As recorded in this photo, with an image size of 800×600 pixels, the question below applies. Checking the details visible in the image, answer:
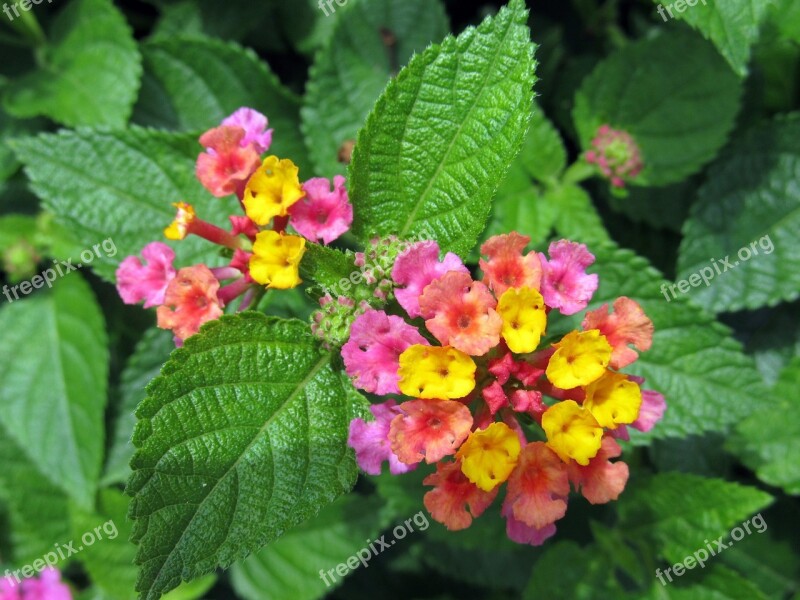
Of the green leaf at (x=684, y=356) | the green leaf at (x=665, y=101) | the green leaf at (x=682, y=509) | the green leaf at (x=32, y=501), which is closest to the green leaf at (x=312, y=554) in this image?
the green leaf at (x=32, y=501)

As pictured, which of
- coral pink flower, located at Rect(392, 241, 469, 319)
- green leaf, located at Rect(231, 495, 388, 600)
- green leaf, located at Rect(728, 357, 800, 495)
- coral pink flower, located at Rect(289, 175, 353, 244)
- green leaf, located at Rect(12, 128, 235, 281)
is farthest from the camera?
green leaf, located at Rect(231, 495, 388, 600)

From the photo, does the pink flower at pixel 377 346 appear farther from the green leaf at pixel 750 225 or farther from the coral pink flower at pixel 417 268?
the green leaf at pixel 750 225

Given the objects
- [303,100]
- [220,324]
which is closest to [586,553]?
[220,324]

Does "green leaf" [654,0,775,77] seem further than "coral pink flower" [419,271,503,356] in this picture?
Yes

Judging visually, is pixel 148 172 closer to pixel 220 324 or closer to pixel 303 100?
pixel 303 100

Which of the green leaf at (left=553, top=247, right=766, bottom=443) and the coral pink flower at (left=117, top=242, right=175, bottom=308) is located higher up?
the coral pink flower at (left=117, top=242, right=175, bottom=308)

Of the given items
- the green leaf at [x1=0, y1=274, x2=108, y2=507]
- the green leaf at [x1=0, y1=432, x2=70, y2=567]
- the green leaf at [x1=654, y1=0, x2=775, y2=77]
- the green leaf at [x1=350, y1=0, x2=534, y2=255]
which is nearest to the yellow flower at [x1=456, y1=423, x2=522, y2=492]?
the green leaf at [x1=350, y1=0, x2=534, y2=255]

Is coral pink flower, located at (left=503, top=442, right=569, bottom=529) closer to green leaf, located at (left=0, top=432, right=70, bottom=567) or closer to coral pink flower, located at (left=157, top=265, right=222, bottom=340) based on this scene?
coral pink flower, located at (left=157, top=265, right=222, bottom=340)

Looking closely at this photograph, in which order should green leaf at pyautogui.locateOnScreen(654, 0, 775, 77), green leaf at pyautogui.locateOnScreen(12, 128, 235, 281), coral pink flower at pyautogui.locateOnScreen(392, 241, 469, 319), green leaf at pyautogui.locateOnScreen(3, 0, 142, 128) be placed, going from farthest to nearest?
green leaf at pyautogui.locateOnScreen(3, 0, 142, 128) < green leaf at pyautogui.locateOnScreen(12, 128, 235, 281) < green leaf at pyautogui.locateOnScreen(654, 0, 775, 77) < coral pink flower at pyautogui.locateOnScreen(392, 241, 469, 319)
